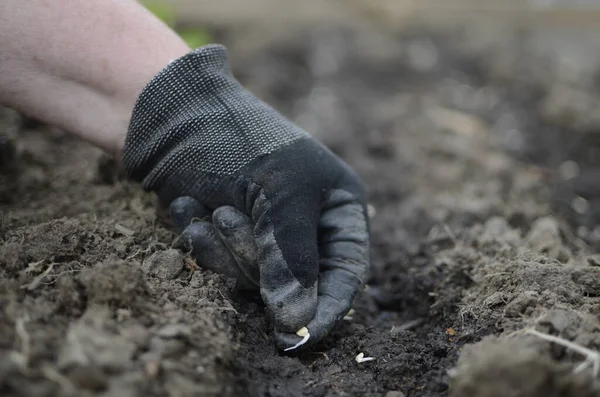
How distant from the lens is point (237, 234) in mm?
1589

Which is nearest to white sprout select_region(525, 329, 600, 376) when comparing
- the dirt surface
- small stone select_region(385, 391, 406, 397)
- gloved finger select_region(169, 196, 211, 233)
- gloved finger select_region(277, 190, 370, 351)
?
the dirt surface

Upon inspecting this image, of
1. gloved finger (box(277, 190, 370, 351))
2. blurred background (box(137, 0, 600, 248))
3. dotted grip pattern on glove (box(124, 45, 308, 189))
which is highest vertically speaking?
dotted grip pattern on glove (box(124, 45, 308, 189))

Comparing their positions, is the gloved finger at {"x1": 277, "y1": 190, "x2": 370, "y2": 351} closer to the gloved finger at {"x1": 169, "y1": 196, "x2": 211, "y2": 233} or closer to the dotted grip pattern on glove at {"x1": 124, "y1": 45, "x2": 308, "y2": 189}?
the dotted grip pattern on glove at {"x1": 124, "y1": 45, "x2": 308, "y2": 189}

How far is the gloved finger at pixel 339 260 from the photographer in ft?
5.11

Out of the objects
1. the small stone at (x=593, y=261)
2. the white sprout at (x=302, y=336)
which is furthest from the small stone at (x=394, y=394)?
the small stone at (x=593, y=261)

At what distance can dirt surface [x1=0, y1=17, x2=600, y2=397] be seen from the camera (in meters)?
1.19

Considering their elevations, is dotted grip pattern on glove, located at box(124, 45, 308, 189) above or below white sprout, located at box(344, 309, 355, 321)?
above

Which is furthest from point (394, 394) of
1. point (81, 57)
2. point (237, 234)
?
point (81, 57)

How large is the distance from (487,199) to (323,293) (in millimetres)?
1184

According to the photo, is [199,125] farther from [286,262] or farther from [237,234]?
[286,262]

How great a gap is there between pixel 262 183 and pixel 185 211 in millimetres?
267

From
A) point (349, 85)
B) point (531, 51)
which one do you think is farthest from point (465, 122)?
point (531, 51)

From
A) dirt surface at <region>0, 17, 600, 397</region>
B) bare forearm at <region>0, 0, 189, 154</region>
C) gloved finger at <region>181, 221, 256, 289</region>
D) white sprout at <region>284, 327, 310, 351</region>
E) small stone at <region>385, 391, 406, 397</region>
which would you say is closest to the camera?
dirt surface at <region>0, 17, 600, 397</region>

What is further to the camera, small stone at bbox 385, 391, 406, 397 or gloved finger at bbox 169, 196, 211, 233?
gloved finger at bbox 169, 196, 211, 233
